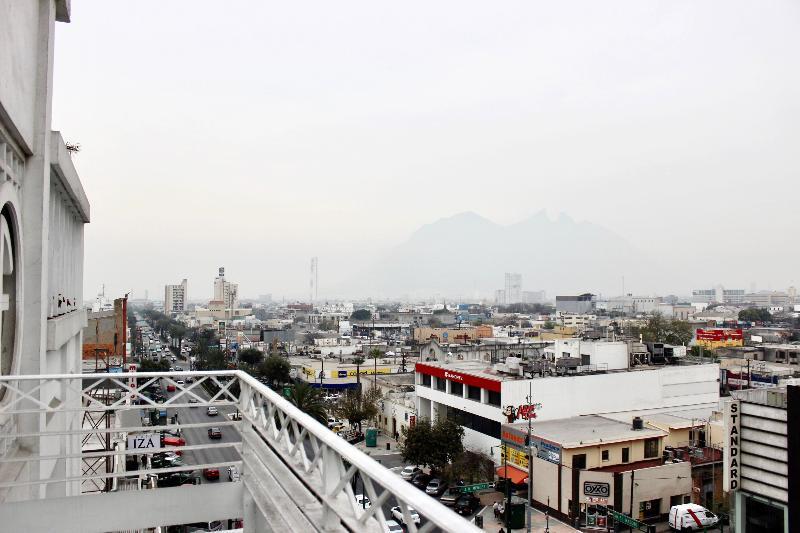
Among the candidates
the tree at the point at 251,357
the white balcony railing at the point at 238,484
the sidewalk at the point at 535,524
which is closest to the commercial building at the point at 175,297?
the tree at the point at 251,357

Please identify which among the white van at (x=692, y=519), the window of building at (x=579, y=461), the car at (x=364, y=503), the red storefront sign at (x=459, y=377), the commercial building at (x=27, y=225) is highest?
the commercial building at (x=27, y=225)

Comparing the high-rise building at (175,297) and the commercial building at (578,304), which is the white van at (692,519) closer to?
the commercial building at (578,304)

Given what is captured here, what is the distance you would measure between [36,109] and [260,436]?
10.3ft

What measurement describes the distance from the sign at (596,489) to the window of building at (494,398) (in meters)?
3.52

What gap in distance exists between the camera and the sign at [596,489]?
12125 millimetres

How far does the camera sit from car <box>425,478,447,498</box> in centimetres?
1393

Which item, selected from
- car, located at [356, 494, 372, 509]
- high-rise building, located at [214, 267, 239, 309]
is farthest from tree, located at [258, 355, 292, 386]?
high-rise building, located at [214, 267, 239, 309]

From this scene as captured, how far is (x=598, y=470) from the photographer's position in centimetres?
1279

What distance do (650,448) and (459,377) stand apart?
527cm

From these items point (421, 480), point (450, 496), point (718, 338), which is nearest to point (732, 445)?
point (450, 496)

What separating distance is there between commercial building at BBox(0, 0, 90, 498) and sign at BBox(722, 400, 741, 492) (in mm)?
8220

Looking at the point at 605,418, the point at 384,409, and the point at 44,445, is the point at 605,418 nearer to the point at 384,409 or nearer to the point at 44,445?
the point at 384,409

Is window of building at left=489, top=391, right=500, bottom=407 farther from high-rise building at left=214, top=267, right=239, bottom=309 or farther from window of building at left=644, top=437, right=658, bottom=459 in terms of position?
high-rise building at left=214, top=267, right=239, bottom=309

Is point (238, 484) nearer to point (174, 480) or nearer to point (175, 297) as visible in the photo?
point (174, 480)
